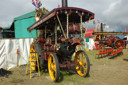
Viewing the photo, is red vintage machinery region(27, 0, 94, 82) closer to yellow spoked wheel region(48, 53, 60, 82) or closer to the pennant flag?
yellow spoked wheel region(48, 53, 60, 82)

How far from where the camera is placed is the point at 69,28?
4625 mm

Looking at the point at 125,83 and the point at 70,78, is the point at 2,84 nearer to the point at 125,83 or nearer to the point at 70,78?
the point at 70,78

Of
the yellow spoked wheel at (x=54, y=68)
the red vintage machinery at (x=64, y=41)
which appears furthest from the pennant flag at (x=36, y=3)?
the yellow spoked wheel at (x=54, y=68)

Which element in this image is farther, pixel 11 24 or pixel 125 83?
pixel 11 24

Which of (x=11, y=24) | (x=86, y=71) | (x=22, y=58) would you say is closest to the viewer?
(x=86, y=71)

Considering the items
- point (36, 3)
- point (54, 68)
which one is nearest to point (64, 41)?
point (54, 68)

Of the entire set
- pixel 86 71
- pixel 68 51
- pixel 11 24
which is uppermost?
pixel 11 24

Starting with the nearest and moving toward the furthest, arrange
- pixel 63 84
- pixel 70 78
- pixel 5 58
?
1. pixel 63 84
2. pixel 70 78
3. pixel 5 58

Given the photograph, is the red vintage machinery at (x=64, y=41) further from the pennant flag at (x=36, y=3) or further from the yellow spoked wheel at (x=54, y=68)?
the pennant flag at (x=36, y=3)

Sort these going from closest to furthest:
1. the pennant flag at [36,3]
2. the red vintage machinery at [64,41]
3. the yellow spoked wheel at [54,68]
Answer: the yellow spoked wheel at [54,68] < the red vintage machinery at [64,41] < the pennant flag at [36,3]

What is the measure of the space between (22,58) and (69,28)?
5.02 metres

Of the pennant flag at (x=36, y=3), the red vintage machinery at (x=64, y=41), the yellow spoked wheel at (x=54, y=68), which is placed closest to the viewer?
the yellow spoked wheel at (x=54, y=68)

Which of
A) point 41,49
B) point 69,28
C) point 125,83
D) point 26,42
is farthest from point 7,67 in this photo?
point 125,83

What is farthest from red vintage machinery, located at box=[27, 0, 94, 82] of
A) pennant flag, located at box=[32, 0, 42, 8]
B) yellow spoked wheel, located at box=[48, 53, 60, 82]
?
pennant flag, located at box=[32, 0, 42, 8]
